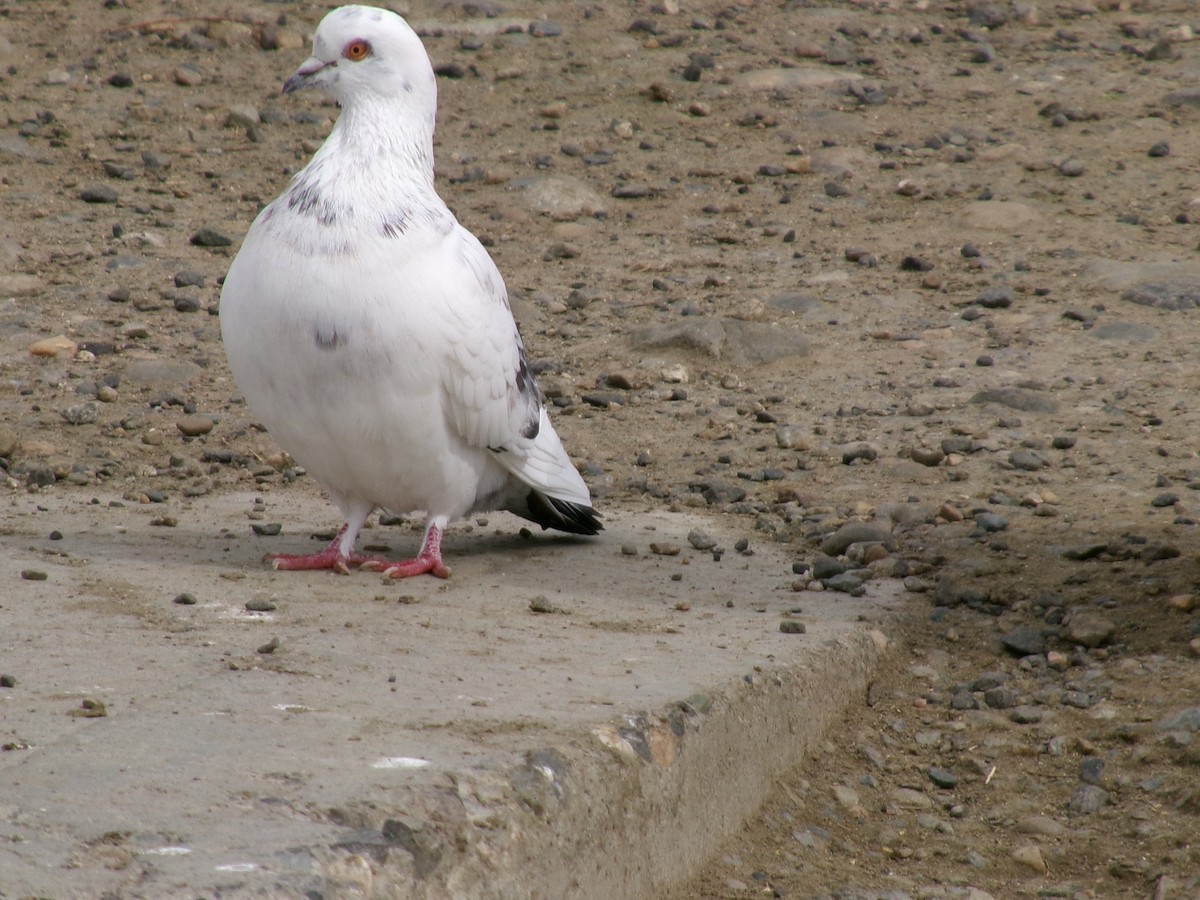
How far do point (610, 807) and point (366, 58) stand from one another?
257 centimetres

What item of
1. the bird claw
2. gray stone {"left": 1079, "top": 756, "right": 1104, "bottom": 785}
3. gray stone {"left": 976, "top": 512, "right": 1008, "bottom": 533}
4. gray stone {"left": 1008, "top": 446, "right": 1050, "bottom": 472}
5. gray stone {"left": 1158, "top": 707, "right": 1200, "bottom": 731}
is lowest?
gray stone {"left": 1079, "top": 756, "right": 1104, "bottom": 785}

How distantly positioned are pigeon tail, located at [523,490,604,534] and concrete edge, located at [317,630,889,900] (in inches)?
50.2

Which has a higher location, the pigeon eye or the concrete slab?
the pigeon eye

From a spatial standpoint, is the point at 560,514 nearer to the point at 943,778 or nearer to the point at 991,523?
the point at 991,523

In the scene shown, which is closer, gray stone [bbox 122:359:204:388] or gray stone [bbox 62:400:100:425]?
gray stone [bbox 62:400:100:425]

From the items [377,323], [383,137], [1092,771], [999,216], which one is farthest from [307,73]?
[999,216]

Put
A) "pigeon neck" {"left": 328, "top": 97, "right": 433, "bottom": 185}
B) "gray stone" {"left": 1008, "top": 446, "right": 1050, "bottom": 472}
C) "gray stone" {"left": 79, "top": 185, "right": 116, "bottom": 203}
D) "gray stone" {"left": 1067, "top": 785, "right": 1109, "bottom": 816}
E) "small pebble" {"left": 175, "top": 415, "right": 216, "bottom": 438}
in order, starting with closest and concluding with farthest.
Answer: "gray stone" {"left": 1067, "top": 785, "right": 1109, "bottom": 816}, "pigeon neck" {"left": 328, "top": 97, "right": 433, "bottom": 185}, "gray stone" {"left": 1008, "top": 446, "right": 1050, "bottom": 472}, "small pebble" {"left": 175, "top": 415, "right": 216, "bottom": 438}, "gray stone" {"left": 79, "top": 185, "right": 116, "bottom": 203}

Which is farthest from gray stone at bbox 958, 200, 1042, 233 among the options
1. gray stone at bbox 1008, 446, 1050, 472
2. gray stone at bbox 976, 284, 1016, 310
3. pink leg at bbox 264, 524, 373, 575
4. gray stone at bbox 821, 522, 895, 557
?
pink leg at bbox 264, 524, 373, 575

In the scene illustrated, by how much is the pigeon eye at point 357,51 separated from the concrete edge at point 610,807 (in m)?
2.22

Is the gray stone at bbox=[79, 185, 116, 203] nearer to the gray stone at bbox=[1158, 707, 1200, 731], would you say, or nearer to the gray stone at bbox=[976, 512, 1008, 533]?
the gray stone at bbox=[976, 512, 1008, 533]

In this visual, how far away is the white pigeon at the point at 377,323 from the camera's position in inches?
173

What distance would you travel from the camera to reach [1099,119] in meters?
9.93

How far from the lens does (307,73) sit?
4.88 metres

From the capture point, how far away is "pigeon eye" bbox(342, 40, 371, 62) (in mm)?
4777
